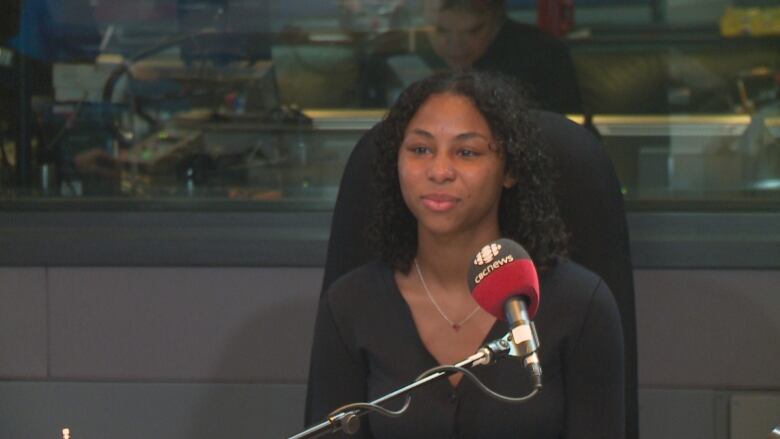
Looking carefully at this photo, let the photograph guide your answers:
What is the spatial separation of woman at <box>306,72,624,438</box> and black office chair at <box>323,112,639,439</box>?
0.33 ft

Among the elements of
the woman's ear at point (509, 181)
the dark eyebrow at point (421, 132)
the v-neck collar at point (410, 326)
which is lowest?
the v-neck collar at point (410, 326)

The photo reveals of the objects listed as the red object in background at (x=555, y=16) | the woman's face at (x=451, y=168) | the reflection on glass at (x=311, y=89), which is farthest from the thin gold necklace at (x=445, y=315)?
the red object in background at (x=555, y=16)

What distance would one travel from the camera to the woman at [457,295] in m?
2.30

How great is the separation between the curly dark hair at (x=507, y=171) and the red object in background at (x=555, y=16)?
4.69ft

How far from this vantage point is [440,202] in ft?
7.73

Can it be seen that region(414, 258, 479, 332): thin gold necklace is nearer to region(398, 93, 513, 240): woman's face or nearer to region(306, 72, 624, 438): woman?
region(306, 72, 624, 438): woman

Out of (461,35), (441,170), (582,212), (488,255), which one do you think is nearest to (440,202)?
(441,170)

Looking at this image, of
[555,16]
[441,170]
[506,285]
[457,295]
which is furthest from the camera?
[555,16]

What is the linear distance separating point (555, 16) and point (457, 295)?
1.68m

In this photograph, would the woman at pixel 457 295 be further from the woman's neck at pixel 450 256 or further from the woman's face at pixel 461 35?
the woman's face at pixel 461 35

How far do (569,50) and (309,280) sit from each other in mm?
994

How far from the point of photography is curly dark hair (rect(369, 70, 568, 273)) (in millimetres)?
2396

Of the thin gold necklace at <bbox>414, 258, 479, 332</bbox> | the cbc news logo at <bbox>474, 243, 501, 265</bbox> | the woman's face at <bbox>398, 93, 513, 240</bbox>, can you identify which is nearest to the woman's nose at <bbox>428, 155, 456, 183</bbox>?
the woman's face at <bbox>398, 93, 513, 240</bbox>

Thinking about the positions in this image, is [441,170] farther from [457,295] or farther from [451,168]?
[457,295]
